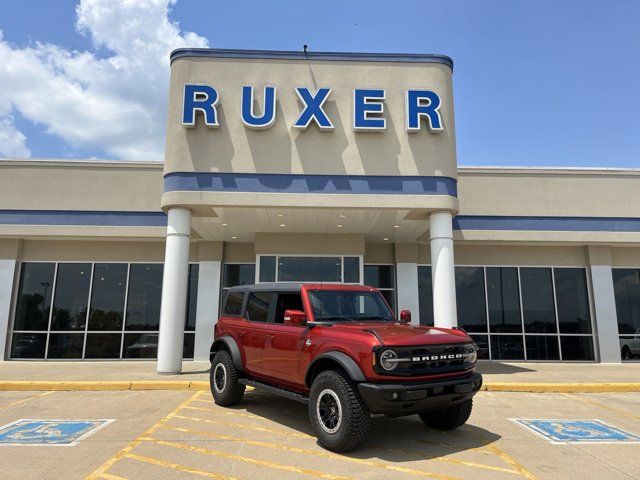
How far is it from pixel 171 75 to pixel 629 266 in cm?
1734

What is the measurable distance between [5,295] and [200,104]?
10177 mm

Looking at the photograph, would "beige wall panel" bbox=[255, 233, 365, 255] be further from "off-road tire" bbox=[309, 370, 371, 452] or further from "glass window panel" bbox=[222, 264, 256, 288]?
"off-road tire" bbox=[309, 370, 371, 452]

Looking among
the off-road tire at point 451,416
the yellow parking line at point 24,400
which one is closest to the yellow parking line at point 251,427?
the off-road tire at point 451,416

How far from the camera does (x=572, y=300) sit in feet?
53.0

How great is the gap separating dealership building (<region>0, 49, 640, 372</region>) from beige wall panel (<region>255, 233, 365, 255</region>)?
0.04 m

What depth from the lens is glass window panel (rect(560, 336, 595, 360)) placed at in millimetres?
15820

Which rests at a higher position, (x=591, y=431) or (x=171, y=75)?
(x=171, y=75)

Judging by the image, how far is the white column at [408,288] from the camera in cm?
1563

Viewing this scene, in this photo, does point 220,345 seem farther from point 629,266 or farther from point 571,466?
point 629,266

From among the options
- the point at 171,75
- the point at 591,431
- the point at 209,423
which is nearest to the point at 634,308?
the point at 591,431

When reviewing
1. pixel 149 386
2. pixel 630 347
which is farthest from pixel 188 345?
pixel 630 347

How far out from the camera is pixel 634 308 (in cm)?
1612

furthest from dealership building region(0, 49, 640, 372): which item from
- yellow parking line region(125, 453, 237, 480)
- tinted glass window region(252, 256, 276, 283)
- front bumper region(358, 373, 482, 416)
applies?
yellow parking line region(125, 453, 237, 480)

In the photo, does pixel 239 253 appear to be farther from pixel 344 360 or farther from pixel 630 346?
pixel 630 346
